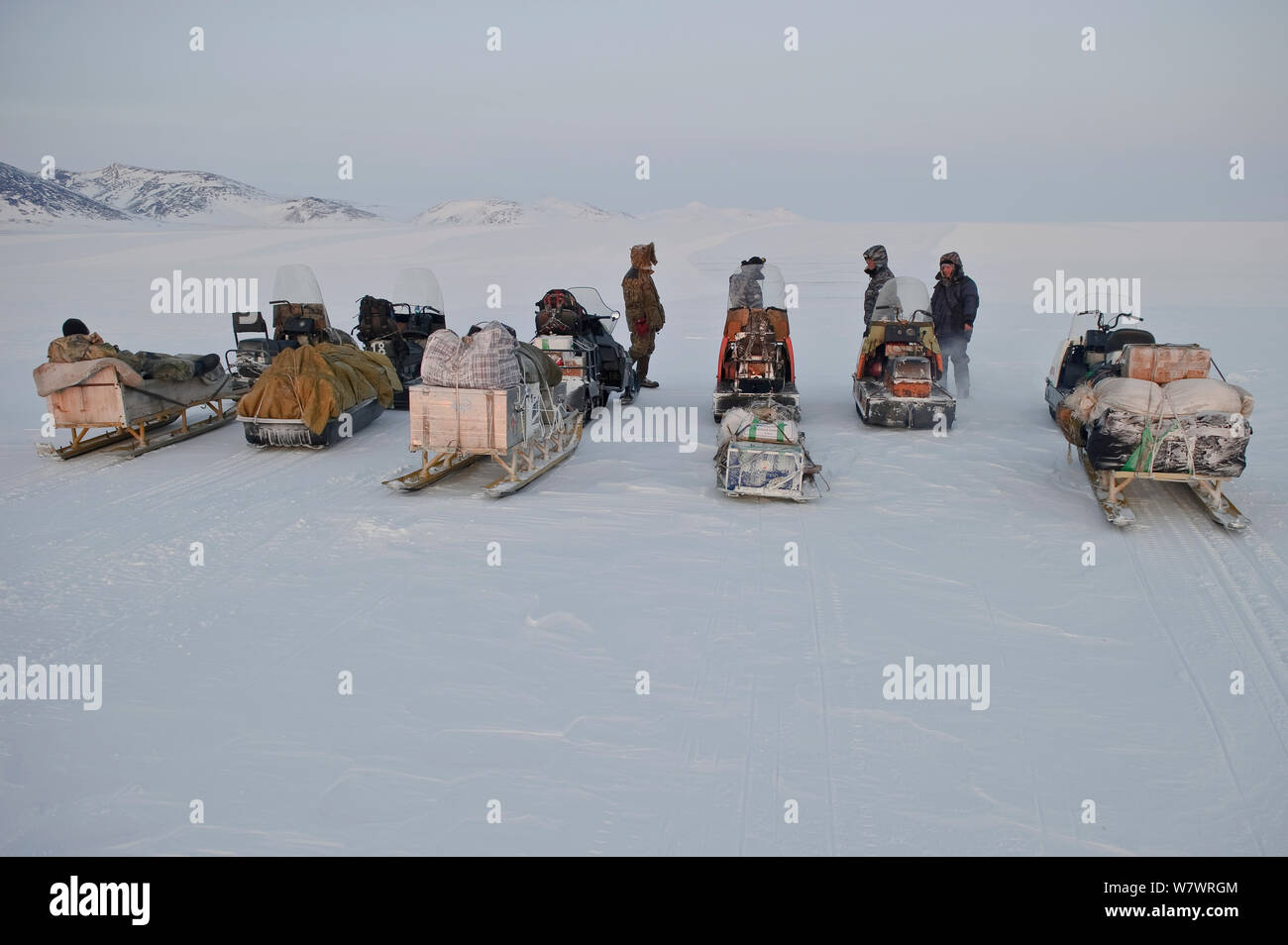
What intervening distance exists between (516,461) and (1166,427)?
455cm

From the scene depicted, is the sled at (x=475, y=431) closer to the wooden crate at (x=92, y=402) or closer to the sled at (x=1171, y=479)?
the wooden crate at (x=92, y=402)

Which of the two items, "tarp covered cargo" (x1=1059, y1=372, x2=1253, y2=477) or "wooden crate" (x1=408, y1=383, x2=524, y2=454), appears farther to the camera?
"wooden crate" (x1=408, y1=383, x2=524, y2=454)

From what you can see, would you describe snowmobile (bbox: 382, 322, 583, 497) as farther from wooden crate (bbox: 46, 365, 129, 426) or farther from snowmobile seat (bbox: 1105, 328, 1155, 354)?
snowmobile seat (bbox: 1105, 328, 1155, 354)

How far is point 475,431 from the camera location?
23.0ft

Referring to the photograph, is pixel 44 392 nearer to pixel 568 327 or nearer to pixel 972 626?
pixel 568 327

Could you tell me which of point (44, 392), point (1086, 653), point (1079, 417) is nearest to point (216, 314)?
point (44, 392)

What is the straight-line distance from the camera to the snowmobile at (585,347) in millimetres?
9359

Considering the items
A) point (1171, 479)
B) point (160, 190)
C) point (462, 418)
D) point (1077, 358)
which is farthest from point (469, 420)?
point (160, 190)

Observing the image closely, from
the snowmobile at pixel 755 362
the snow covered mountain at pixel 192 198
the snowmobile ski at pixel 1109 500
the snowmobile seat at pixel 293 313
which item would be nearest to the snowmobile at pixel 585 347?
the snowmobile at pixel 755 362

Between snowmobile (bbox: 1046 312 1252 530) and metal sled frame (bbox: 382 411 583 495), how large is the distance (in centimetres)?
404

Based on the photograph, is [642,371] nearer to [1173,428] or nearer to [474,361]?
[474,361]

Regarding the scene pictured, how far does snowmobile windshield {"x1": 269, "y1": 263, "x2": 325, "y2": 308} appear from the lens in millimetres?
10805

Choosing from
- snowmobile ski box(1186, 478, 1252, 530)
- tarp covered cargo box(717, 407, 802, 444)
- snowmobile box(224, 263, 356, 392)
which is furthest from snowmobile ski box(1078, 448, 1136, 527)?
snowmobile box(224, 263, 356, 392)

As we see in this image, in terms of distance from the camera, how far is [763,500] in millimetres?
6938
